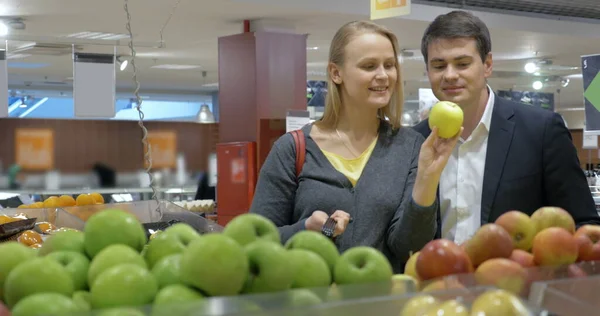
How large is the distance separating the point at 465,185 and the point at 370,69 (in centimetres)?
50

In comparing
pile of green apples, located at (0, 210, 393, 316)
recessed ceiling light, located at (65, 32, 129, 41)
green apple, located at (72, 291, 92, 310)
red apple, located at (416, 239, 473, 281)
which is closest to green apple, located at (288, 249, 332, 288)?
pile of green apples, located at (0, 210, 393, 316)

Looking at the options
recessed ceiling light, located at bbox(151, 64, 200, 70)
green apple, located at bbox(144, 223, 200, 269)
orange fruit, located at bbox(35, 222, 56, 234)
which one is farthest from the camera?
recessed ceiling light, located at bbox(151, 64, 200, 70)

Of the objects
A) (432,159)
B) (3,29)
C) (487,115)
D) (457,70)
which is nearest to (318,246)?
(432,159)

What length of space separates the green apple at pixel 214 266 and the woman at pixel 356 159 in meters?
1.07

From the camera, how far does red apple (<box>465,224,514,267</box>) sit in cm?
153

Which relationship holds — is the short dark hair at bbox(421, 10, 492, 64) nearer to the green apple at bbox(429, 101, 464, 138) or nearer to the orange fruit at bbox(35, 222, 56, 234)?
the green apple at bbox(429, 101, 464, 138)

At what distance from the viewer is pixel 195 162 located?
7707 mm

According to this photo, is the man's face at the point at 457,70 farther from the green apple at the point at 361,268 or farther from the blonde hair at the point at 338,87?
the green apple at the point at 361,268

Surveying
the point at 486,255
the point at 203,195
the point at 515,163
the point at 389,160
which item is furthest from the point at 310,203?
the point at 203,195

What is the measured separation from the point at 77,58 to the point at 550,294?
27.9 feet

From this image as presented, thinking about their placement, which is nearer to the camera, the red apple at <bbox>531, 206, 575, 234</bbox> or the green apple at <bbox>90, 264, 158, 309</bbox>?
the green apple at <bbox>90, 264, 158, 309</bbox>

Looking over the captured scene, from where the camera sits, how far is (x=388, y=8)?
563 centimetres

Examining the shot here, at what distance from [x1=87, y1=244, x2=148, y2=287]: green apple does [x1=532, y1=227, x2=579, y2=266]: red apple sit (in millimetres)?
818

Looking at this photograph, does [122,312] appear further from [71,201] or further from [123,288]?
[71,201]
